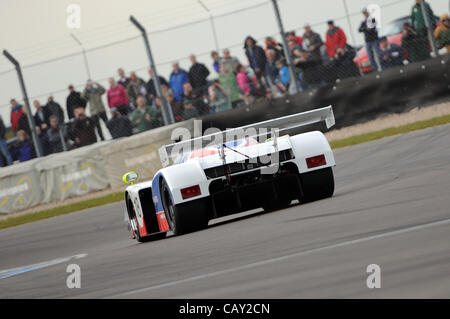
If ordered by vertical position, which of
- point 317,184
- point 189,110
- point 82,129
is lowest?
point 317,184

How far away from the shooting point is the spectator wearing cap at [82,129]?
2181 cm

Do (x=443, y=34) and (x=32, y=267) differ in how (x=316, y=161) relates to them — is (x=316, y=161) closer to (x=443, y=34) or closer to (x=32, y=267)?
(x=32, y=267)

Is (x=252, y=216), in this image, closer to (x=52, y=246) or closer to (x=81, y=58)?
(x=52, y=246)

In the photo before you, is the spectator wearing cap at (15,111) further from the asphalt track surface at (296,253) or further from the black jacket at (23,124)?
the asphalt track surface at (296,253)

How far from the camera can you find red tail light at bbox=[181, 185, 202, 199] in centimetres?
970

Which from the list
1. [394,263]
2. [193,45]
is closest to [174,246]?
[394,263]

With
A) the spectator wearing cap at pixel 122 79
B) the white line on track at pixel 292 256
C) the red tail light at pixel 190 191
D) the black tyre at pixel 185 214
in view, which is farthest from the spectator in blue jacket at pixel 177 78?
the white line on track at pixel 292 256

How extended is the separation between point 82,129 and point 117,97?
1.55m

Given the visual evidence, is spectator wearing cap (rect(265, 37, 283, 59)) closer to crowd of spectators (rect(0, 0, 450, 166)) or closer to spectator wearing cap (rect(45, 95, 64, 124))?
crowd of spectators (rect(0, 0, 450, 166))

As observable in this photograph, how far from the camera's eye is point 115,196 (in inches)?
802

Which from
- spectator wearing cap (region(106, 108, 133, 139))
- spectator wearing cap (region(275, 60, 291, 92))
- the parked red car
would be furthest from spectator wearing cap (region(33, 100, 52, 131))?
the parked red car

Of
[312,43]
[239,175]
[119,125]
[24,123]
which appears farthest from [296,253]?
[24,123]

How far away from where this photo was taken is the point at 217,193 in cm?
987

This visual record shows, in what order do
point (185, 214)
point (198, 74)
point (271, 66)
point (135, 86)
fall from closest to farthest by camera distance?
point (185, 214) < point (271, 66) < point (198, 74) < point (135, 86)
